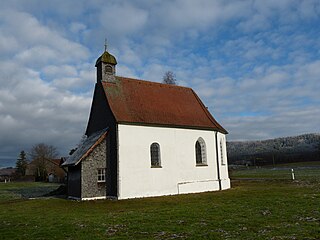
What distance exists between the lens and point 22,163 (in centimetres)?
8581

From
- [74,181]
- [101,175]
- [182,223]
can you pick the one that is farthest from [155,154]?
[182,223]

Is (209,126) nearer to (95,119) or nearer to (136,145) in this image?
(136,145)

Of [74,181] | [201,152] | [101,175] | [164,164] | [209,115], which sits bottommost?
[74,181]

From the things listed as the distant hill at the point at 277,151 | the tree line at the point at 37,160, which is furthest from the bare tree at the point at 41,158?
the distant hill at the point at 277,151

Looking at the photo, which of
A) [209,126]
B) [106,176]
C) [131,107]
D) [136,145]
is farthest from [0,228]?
[209,126]

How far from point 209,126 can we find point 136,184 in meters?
8.62

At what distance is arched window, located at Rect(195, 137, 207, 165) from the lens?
25.8 metres

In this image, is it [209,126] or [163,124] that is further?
[209,126]

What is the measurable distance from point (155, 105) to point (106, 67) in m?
4.96

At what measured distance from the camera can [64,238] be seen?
9.74 metres

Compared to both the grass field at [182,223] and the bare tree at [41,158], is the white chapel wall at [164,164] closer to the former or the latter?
the grass field at [182,223]

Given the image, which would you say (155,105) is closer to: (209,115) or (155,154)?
(155,154)

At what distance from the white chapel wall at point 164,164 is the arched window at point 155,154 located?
0.29 m

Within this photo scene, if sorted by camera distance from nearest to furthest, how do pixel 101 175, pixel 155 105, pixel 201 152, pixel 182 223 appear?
pixel 182 223, pixel 101 175, pixel 155 105, pixel 201 152
